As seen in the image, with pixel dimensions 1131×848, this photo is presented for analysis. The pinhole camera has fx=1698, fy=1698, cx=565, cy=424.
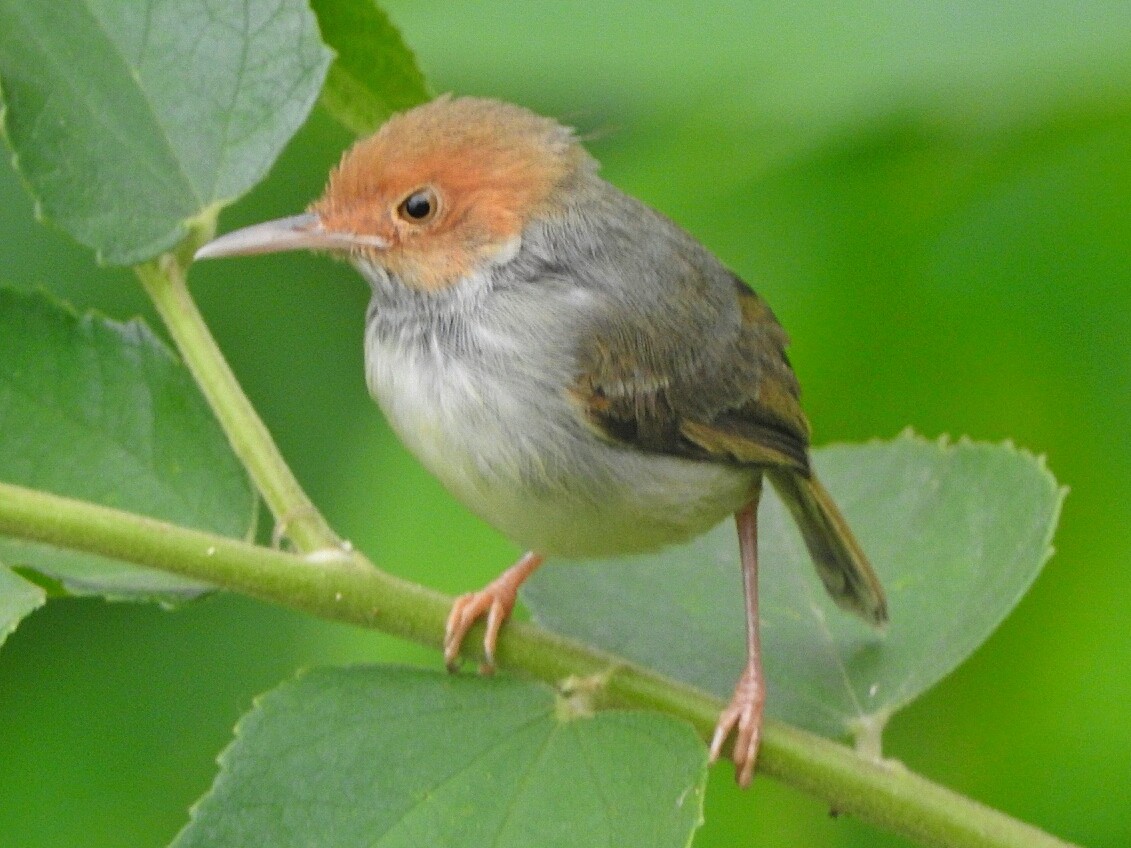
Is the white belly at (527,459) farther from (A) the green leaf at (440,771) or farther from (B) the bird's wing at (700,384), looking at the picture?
(A) the green leaf at (440,771)

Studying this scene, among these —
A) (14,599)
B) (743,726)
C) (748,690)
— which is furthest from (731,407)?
(14,599)

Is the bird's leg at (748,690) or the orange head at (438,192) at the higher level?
the orange head at (438,192)

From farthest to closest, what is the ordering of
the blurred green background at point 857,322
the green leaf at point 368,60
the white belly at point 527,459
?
the blurred green background at point 857,322, the white belly at point 527,459, the green leaf at point 368,60

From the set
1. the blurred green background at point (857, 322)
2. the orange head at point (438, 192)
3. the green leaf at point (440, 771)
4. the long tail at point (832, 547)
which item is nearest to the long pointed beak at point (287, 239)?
the orange head at point (438, 192)

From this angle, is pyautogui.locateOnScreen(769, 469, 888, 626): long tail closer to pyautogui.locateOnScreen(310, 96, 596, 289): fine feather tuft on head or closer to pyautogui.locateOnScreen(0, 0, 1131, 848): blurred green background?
pyautogui.locateOnScreen(0, 0, 1131, 848): blurred green background

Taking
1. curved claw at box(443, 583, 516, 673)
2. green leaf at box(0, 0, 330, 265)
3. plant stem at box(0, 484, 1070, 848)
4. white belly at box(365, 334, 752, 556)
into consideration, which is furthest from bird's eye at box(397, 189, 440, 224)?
plant stem at box(0, 484, 1070, 848)
